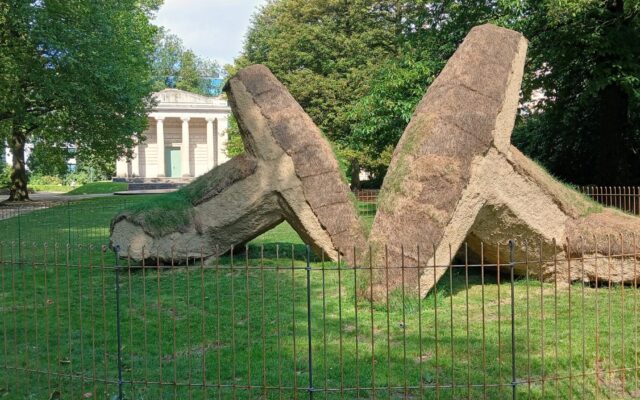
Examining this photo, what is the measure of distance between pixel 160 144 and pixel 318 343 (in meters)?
61.2

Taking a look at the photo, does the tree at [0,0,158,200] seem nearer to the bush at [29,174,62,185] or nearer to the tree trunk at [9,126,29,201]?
→ the tree trunk at [9,126,29,201]

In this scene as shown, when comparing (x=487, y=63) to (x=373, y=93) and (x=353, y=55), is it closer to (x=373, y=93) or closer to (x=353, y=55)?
(x=373, y=93)

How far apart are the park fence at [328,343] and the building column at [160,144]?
186ft

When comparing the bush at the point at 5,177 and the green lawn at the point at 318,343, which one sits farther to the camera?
the bush at the point at 5,177


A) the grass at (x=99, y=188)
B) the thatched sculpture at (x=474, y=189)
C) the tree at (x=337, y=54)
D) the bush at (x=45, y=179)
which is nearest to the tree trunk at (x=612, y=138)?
the tree at (x=337, y=54)

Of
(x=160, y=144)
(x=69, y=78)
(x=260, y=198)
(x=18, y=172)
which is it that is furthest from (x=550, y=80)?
(x=160, y=144)

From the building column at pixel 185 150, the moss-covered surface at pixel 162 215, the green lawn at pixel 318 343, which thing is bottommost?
the green lawn at pixel 318 343

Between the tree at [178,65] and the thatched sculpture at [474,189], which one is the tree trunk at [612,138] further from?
the tree at [178,65]

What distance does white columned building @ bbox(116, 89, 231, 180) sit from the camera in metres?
65.2

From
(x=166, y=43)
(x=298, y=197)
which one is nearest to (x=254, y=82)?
(x=298, y=197)

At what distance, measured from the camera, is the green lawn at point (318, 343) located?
20.0 feet

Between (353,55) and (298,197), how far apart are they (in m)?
23.6

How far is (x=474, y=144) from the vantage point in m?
9.07

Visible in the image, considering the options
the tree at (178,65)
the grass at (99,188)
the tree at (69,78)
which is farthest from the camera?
the tree at (178,65)
